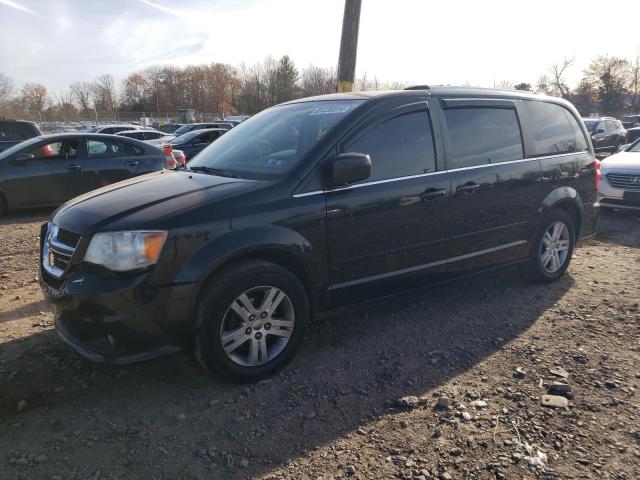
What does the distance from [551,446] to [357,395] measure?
1120 mm

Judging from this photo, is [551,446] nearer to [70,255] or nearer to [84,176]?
[70,255]

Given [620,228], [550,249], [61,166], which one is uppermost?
[61,166]

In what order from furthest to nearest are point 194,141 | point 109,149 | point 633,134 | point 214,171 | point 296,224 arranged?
1. point 633,134
2. point 194,141
3. point 109,149
4. point 214,171
5. point 296,224

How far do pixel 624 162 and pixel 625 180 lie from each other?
1.61ft

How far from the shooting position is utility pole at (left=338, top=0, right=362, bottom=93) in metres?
8.45

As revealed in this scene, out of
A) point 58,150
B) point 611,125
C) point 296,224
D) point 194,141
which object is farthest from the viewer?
point 611,125

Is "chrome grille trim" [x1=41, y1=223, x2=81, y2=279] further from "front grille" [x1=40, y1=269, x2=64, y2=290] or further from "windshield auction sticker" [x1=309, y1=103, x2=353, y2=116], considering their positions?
"windshield auction sticker" [x1=309, y1=103, x2=353, y2=116]

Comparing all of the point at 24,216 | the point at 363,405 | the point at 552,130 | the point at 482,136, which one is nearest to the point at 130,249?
the point at 363,405

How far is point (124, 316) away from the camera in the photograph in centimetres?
268

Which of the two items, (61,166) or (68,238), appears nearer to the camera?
(68,238)

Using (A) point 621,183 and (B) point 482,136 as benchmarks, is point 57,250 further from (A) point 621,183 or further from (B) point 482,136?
(A) point 621,183

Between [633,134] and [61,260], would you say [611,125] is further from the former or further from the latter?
[61,260]

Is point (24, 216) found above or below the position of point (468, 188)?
below

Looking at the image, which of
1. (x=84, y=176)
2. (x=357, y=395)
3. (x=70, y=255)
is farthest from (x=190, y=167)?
(x=84, y=176)
